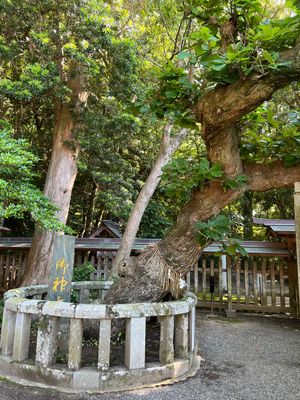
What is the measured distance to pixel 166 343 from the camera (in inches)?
141

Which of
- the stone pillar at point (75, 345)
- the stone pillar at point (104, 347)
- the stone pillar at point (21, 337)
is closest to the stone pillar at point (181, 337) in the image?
the stone pillar at point (104, 347)

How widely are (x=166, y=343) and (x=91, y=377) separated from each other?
0.94 m

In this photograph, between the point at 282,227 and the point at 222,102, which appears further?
the point at 282,227

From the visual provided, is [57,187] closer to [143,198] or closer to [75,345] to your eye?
[143,198]

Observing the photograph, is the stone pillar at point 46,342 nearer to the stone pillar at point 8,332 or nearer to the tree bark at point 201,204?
the stone pillar at point 8,332

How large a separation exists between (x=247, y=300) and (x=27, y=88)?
7.88 meters

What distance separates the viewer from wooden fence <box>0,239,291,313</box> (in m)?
8.38

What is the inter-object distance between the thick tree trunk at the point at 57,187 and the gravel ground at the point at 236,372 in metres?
4.14

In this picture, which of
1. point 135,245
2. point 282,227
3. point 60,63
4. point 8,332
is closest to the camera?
point 8,332

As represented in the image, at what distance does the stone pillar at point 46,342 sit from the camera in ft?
11.0

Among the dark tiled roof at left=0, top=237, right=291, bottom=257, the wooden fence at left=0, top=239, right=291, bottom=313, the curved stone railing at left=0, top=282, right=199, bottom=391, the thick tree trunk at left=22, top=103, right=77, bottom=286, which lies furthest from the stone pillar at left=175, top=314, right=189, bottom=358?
the wooden fence at left=0, top=239, right=291, bottom=313

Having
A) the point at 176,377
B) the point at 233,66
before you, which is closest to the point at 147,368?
the point at 176,377

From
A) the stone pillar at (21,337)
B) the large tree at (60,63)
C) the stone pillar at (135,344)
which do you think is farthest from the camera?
the large tree at (60,63)

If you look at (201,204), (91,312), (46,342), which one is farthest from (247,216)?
(46,342)
